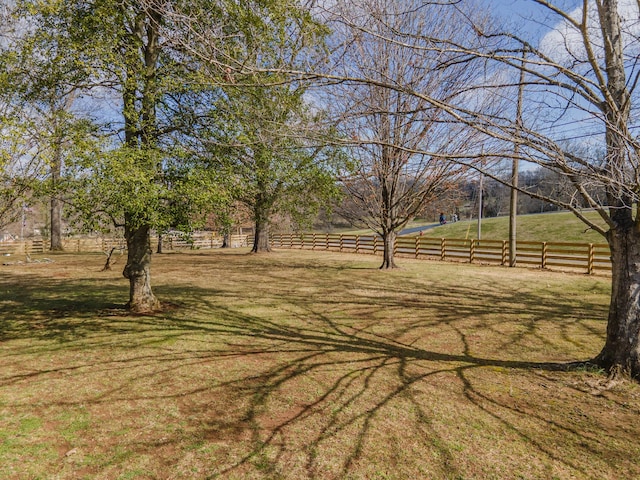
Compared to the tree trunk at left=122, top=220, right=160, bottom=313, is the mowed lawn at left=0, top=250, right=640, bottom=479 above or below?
below

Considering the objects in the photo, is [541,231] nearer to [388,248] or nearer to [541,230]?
[541,230]

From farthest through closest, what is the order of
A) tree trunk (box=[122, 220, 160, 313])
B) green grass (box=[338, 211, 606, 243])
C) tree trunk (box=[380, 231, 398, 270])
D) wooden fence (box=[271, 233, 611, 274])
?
green grass (box=[338, 211, 606, 243]) < wooden fence (box=[271, 233, 611, 274]) < tree trunk (box=[380, 231, 398, 270]) < tree trunk (box=[122, 220, 160, 313])

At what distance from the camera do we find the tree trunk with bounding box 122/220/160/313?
759 cm

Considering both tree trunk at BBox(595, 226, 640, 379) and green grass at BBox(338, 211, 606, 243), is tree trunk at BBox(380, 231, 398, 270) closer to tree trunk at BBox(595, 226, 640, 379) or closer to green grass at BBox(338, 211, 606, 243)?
tree trunk at BBox(595, 226, 640, 379)

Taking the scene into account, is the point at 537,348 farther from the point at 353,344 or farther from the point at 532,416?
the point at 353,344

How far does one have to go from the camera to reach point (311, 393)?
14.0 ft

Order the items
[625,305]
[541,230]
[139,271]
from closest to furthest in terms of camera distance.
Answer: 1. [625,305]
2. [139,271]
3. [541,230]

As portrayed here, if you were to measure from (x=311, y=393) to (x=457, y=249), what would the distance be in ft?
78.4

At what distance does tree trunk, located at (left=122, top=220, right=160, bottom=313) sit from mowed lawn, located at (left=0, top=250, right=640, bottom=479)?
37 cm

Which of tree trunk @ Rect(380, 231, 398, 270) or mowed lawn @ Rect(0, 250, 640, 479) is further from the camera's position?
tree trunk @ Rect(380, 231, 398, 270)

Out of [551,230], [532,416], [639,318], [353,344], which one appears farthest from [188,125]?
[551,230]

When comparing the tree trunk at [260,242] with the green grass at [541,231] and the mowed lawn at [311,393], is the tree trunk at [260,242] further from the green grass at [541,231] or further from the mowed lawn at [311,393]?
the mowed lawn at [311,393]

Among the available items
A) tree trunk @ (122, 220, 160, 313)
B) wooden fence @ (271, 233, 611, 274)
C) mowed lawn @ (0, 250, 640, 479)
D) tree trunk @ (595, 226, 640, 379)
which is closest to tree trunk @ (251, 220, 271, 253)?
wooden fence @ (271, 233, 611, 274)

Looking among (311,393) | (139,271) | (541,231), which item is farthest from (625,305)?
(541,231)
